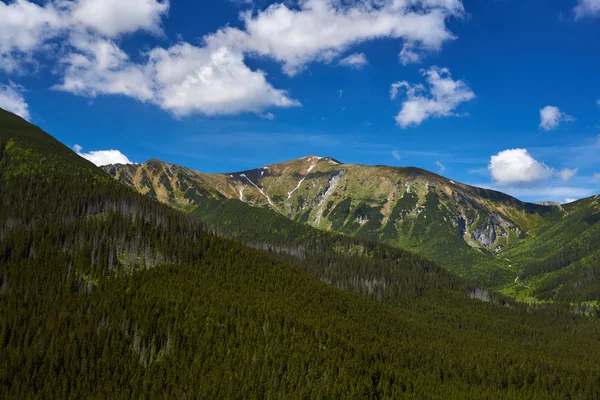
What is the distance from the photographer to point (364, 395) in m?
141

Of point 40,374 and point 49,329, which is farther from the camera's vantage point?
point 49,329

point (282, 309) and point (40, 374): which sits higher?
point (282, 309)

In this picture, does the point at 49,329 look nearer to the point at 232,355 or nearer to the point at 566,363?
the point at 232,355

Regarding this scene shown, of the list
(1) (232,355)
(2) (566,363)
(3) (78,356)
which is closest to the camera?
(3) (78,356)

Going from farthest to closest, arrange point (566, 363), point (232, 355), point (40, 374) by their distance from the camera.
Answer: point (566, 363) < point (232, 355) < point (40, 374)

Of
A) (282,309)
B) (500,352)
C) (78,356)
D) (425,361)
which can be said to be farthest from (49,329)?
(500,352)

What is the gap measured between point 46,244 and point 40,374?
290 ft

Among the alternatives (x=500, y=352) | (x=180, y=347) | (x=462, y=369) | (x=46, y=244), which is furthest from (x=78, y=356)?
(x=500, y=352)

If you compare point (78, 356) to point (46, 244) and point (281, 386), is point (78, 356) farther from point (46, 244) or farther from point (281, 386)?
point (46, 244)

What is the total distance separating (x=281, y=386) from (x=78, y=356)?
66407mm

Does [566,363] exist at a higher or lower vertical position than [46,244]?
lower

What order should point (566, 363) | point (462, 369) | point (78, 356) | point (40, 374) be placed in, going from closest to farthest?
point (40, 374)
point (78, 356)
point (462, 369)
point (566, 363)

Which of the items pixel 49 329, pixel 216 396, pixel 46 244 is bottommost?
pixel 216 396

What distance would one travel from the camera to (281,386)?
137125 millimetres
